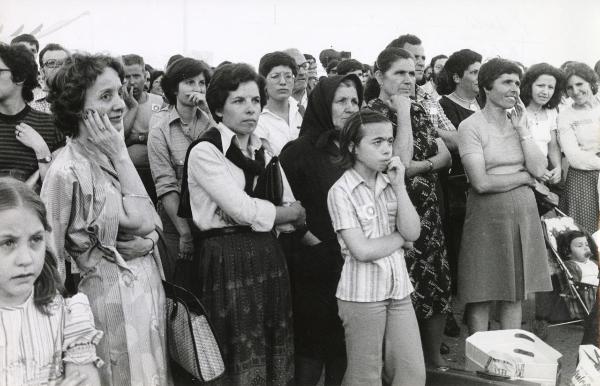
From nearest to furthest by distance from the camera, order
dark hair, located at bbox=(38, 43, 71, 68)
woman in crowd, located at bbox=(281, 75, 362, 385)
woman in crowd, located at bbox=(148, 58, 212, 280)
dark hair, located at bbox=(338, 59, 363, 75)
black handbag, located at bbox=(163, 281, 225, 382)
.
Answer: black handbag, located at bbox=(163, 281, 225, 382) < woman in crowd, located at bbox=(281, 75, 362, 385) < woman in crowd, located at bbox=(148, 58, 212, 280) < dark hair, located at bbox=(38, 43, 71, 68) < dark hair, located at bbox=(338, 59, 363, 75)

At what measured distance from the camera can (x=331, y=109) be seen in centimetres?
349

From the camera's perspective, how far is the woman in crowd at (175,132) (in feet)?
12.7

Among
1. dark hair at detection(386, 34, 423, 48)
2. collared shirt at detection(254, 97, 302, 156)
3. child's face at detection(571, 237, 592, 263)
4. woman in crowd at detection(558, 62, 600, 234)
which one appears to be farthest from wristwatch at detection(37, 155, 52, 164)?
woman in crowd at detection(558, 62, 600, 234)

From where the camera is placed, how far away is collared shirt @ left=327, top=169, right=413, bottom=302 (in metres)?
2.88

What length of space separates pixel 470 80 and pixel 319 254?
2312 mm

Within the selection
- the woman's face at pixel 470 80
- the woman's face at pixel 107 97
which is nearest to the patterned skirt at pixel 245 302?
the woman's face at pixel 107 97

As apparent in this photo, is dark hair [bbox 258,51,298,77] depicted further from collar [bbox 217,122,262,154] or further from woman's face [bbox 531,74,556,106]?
woman's face [bbox 531,74,556,106]

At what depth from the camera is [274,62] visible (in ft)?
15.1

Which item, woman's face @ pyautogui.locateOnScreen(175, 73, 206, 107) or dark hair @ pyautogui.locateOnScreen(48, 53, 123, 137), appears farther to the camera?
woman's face @ pyautogui.locateOnScreen(175, 73, 206, 107)

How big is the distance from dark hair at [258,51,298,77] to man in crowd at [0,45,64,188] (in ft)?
5.85

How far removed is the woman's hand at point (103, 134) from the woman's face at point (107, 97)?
0.04 meters

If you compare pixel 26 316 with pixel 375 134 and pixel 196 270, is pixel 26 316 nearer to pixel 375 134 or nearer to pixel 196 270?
pixel 196 270

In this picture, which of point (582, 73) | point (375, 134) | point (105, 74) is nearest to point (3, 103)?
point (105, 74)

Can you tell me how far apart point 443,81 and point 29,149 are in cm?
344
